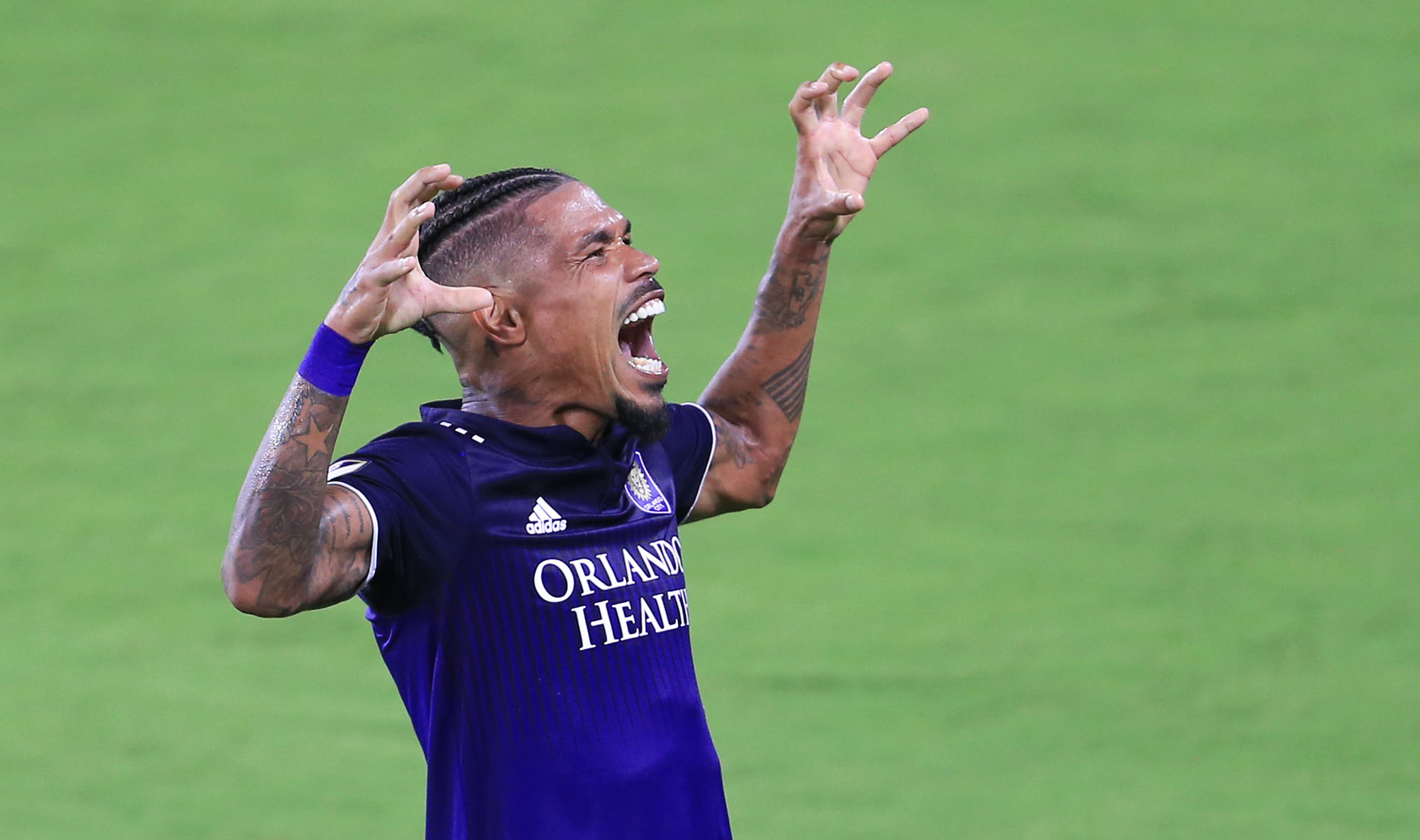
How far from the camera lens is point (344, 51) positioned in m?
8.50

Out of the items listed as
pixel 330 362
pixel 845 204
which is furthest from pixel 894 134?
pixel 330 362

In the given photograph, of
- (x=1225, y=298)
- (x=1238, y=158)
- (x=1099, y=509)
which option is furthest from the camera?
(x=1238, y=158)

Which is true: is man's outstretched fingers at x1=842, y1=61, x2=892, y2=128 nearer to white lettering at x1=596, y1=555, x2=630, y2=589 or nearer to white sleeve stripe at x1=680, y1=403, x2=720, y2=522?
white sleeve stripe at x1=680, y1=403, x2=720, y2=522

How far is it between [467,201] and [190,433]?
4.23 m

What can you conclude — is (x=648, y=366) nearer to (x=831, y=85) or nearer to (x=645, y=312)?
(x=645, y=312)

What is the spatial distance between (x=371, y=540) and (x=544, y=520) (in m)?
0.32

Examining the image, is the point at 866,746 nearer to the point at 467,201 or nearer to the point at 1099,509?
the point at 1099,509

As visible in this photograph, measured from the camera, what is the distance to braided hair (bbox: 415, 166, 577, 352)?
3.10 meters

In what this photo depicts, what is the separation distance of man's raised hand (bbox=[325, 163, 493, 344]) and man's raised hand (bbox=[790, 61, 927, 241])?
2.81 feet

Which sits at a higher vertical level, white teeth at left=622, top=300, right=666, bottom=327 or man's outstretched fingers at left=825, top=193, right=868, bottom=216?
man's outstretched fingers at left=825, top=193, right=868, bottom=216

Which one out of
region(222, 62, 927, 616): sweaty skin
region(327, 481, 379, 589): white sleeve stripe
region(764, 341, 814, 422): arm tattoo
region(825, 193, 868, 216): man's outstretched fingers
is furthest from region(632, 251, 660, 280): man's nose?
region(327, 481, 379, 589): white sleeve stripe

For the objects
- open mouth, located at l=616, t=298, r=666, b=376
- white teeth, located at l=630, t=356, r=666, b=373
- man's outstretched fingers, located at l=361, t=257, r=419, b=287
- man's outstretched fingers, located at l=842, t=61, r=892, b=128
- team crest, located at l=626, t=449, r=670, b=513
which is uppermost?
man's outstretched fingers, located at l=842, t=61, r=892, b=128

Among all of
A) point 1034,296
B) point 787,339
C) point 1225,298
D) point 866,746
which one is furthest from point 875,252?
point 787,339

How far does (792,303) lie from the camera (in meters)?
3.56
